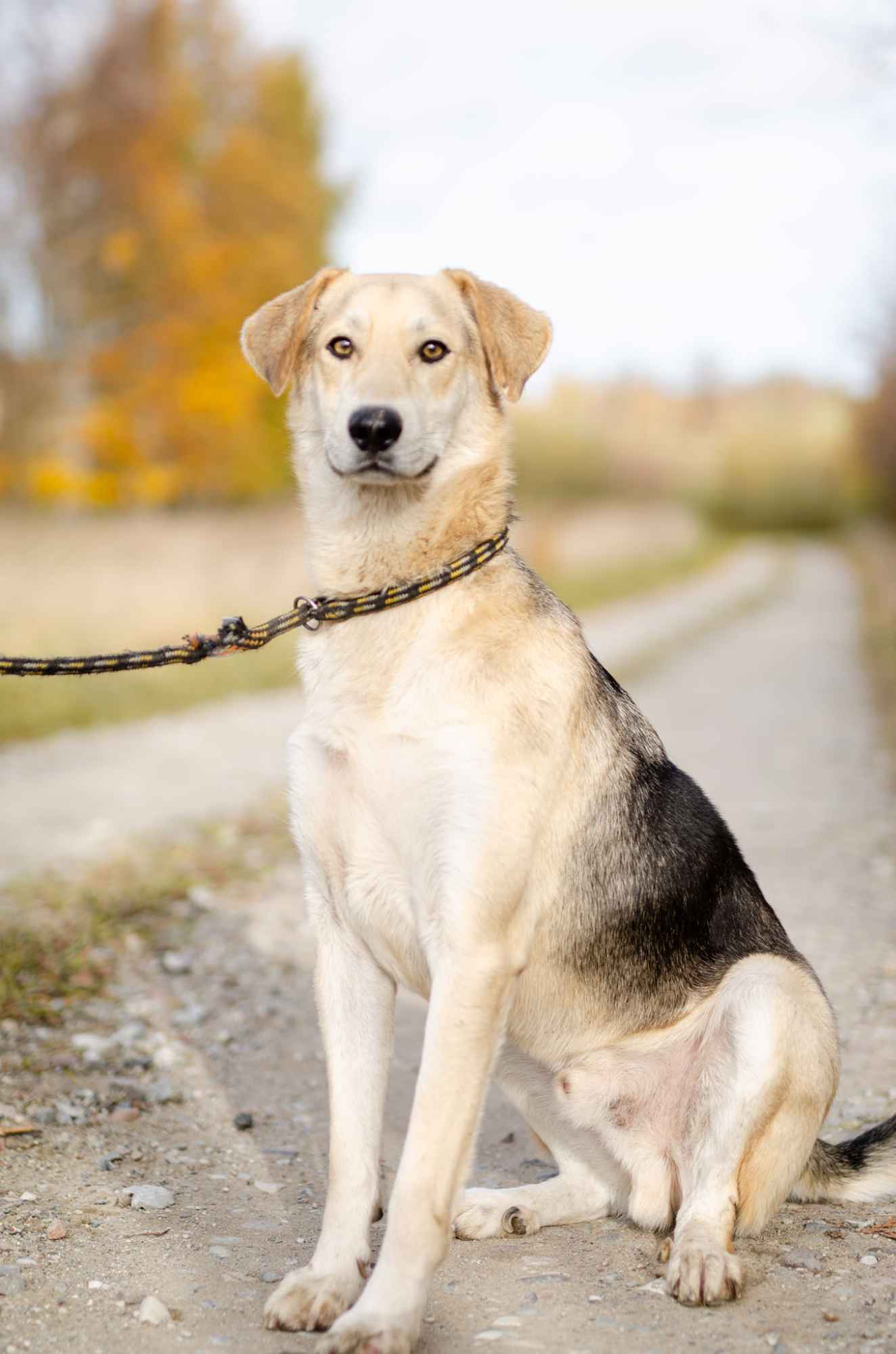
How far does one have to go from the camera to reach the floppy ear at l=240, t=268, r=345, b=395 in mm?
3221

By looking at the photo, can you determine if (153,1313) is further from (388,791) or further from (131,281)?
(131,281)

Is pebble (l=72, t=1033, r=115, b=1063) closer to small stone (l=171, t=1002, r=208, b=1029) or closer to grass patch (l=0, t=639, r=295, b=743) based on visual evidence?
small stone (l=171, t=1002, r=208, b=1029)

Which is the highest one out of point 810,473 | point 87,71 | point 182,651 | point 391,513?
point 87,71

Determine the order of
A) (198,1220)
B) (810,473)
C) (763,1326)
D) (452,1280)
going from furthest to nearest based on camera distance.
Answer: (810,473) → (198,1220) → (452,1280) → (763,1326)

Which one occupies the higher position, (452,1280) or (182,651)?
(182,651)

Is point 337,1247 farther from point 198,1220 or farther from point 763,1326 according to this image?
point 763,1326

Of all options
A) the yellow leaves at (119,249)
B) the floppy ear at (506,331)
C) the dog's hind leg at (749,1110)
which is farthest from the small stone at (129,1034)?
the yellow leaves at (119,249)

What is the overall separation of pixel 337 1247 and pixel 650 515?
3311 cm

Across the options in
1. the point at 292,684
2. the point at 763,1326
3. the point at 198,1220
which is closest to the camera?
the point at 763,1326

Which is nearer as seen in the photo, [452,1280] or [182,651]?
[452,1280]

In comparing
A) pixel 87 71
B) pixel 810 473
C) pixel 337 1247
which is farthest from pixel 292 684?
pixel 810 473

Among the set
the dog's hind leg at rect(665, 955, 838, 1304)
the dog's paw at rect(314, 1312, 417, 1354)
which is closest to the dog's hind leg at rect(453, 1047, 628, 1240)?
the dog's hind leg at rect(665, 955, 838, 1304)

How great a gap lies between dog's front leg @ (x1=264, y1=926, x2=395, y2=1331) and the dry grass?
646cm

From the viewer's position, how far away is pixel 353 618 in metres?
2.94
